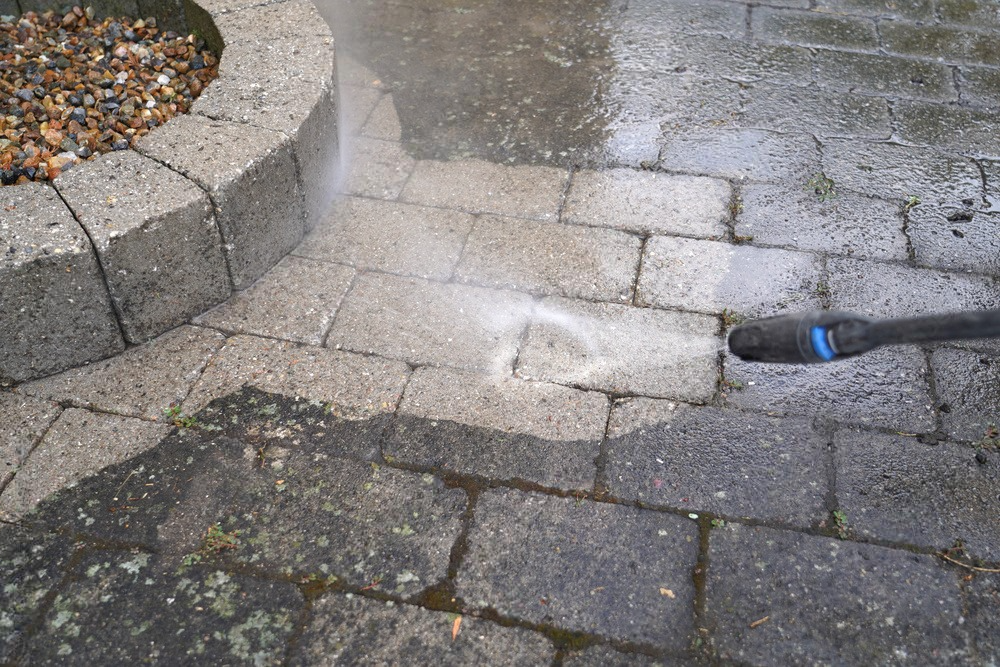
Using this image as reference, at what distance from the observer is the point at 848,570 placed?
2.67m

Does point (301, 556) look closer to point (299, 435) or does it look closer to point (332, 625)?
point (332, 625)

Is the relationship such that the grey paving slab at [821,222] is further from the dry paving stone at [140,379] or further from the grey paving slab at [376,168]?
the dry paving stone at [140,379]

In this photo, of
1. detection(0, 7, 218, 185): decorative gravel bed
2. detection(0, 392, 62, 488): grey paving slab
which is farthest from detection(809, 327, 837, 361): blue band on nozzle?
detection(0, 7, 218, 185): decorative gravel bed

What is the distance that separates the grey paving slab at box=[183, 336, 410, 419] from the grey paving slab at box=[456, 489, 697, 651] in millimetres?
613

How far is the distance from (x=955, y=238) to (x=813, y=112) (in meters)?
1.12

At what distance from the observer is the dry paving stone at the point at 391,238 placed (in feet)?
12.1

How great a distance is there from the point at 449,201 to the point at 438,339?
886 mm

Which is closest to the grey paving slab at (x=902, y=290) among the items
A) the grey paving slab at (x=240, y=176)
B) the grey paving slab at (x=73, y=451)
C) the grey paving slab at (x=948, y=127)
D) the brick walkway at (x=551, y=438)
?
the brick walkway at (x=551, y=438)

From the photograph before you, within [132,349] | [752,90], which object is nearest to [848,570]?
[132,349]

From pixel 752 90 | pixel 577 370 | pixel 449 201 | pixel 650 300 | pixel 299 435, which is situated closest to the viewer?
pixel 299 435

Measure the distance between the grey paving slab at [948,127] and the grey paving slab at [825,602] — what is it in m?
2.49

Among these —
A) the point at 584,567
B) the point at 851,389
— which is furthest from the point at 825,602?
the point at 851,389

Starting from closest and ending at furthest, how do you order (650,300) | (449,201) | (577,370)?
(577,370) < (650,300) < (449,201)

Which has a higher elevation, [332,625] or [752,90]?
[752,90]
